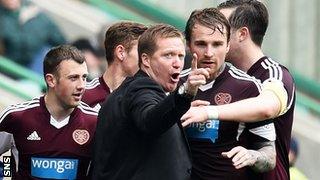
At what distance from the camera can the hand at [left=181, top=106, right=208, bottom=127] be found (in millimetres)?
4988

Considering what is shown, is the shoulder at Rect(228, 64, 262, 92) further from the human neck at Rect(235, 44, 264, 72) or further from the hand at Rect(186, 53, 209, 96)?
the hand at Rect(186, 53, 209, 96)

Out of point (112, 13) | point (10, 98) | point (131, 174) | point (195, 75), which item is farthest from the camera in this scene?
point (112, 13)

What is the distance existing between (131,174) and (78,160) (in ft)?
2.80

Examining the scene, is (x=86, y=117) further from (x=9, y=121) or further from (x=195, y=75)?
(x=195, y=75)

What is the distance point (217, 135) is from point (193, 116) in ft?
1.07

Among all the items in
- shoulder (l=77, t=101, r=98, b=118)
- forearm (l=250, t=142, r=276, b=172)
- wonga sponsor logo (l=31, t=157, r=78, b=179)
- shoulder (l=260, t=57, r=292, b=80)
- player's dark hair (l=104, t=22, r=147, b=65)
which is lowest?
wonga sponsor logo (l=31, t=157, r=78, b=179)

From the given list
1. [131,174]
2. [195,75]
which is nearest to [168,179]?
[131,174]

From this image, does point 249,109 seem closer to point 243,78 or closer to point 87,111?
point 243,78

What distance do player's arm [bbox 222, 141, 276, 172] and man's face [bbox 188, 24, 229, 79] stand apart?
398mm

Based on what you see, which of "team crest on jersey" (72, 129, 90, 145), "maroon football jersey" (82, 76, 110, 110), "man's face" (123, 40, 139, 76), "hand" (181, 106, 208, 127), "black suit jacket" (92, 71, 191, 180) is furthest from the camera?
"man's face" (123, 40, 139, 76)

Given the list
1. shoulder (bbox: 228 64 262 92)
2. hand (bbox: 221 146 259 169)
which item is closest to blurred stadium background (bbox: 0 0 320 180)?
shoulder (bbox: 228 64 262 92)

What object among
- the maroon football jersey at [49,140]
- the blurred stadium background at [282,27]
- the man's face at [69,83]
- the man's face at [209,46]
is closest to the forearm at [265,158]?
the man's face at [209,46]

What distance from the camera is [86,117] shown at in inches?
232

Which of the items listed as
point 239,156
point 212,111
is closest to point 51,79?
point 212,111
